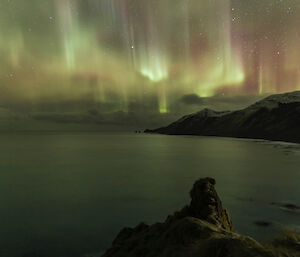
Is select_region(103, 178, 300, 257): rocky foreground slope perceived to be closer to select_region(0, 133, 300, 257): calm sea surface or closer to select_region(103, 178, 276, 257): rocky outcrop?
select_region(103, 178, 276, 257): rocky outcrop

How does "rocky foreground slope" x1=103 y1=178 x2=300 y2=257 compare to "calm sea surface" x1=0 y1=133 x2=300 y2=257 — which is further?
"calm sea surface" x1=0 y1=133 x2=300 y2=257

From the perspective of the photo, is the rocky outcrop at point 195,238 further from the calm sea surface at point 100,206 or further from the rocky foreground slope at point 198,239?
the calm sea surface at point 100,206

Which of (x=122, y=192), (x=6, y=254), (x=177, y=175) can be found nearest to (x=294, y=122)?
(x=177, y=175)

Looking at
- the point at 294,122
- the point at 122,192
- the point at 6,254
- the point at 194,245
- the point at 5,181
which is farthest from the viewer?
the point at 294,122

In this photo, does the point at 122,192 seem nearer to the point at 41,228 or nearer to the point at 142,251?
the point at 41,228

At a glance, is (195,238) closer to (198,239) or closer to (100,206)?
(198,239)

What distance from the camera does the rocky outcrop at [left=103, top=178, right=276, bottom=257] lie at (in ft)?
17.0

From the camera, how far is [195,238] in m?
6.71

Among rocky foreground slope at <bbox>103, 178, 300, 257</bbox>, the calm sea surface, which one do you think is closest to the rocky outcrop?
rocky foreground slope at <bbox>103, 178, 300, 257</bbox>

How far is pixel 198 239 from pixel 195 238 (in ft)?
0.47

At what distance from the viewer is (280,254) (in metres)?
4.95

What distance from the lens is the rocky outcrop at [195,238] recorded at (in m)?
5.17

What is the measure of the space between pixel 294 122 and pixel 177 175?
16607 cm

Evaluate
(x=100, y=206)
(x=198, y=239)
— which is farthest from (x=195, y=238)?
(x=100, y=206)
